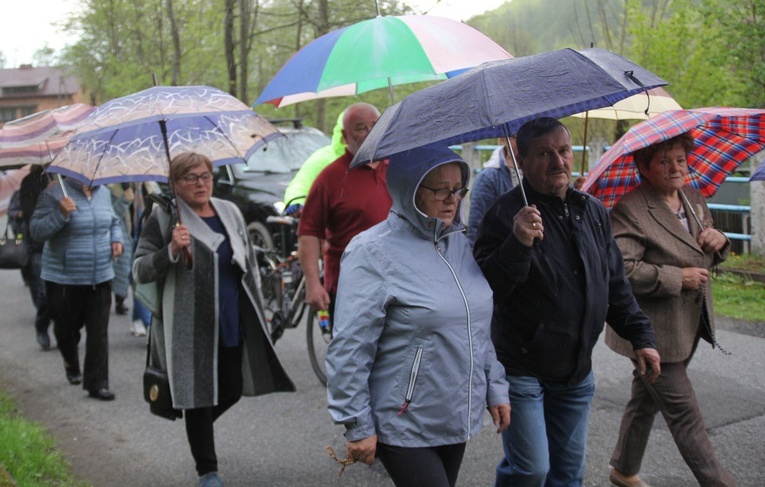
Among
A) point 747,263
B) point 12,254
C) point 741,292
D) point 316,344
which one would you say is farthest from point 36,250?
point 747,263

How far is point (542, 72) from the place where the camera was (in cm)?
284

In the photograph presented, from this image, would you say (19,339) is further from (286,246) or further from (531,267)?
(531,267)

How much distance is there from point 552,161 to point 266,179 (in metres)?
9.12

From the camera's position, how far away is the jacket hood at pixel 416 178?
10.1 feet

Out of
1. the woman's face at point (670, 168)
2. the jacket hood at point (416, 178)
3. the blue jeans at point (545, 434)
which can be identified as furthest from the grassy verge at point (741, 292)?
the jacket hood at point (416, 178)

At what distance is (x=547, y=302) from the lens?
3301 millimetres

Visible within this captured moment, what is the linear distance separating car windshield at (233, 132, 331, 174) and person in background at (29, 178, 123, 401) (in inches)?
210

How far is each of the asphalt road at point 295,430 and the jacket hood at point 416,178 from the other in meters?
2.27

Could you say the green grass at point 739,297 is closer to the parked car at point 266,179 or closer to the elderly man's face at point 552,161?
the parked car at point 266,179

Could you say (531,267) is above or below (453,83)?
below

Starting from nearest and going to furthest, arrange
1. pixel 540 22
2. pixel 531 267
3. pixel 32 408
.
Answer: pixel 531 267 < pixel 32 408 < pixel 540 22

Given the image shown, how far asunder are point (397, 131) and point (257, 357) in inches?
92.1

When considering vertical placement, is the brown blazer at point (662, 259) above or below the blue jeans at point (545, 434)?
above

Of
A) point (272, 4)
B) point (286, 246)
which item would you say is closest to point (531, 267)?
point (286, 246)
